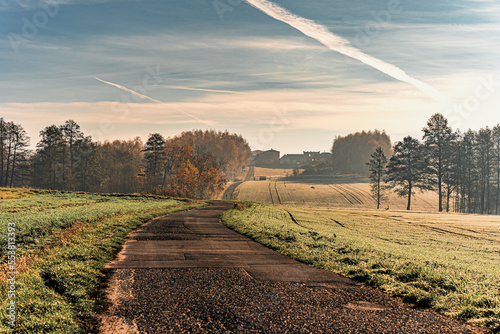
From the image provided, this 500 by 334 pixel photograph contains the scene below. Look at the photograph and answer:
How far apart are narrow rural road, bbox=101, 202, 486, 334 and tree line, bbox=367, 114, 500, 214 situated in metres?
73.3

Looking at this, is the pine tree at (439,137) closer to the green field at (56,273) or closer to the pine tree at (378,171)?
the pine tree at (378,171)

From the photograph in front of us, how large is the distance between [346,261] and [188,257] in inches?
235

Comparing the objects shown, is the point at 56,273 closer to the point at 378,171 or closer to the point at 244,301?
the point at 244,301

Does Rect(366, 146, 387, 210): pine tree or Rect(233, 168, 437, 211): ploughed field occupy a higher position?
Rect(366, 146, 387, 210): pine tree

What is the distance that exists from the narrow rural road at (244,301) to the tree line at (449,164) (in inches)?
2886

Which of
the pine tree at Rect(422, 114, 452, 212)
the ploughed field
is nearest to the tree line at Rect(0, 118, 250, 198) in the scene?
the ploughed field

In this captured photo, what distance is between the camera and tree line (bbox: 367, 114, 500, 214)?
75688mm

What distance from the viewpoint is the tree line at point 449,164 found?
248ft

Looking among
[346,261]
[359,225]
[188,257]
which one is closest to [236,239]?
[188,257]

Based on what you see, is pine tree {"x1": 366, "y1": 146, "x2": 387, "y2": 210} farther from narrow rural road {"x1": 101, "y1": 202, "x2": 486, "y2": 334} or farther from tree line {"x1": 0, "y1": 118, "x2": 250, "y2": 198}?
narrow rural road {"x1": 101, "y1": 202, "x2": 486, "y2": 334}

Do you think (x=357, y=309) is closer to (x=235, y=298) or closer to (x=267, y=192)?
(x=235, y=298)

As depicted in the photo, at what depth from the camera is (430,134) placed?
75562mm

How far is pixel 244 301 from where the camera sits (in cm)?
794

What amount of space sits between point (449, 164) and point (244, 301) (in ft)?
285
